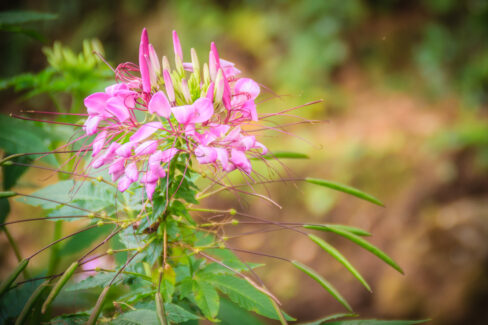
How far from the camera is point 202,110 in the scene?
25.9 inches

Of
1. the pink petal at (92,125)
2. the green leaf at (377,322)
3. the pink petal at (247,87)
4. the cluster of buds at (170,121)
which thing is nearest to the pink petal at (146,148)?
the cluster of buds at (170,121)

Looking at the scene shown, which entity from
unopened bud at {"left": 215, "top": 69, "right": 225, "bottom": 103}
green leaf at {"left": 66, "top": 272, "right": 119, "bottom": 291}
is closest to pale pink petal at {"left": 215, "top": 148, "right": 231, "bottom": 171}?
unopened bud at {"left": 215, "top": 69, "right": 225, "bottom": 103}

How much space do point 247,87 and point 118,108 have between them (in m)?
0.26

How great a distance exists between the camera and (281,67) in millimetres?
4152

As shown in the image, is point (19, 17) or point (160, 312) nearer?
point (160, 312)

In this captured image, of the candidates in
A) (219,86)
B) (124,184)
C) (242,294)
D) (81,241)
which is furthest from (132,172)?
(81,241)

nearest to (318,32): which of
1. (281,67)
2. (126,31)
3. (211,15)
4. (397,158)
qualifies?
(281,67)

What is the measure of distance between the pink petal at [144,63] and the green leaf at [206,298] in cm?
41

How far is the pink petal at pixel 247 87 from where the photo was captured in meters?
0.75

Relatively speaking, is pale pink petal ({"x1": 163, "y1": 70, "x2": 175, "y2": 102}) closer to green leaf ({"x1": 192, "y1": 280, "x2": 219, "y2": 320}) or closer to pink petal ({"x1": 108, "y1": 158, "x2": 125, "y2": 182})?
pink petal ({"x1": 108, "y1": 158, "x2": 125, "y2": 182})

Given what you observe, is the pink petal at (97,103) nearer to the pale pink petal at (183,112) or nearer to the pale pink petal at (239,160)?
the pale pink petal at (183,112)

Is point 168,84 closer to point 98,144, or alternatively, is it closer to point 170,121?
point 170,121

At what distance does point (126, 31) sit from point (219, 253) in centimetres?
543

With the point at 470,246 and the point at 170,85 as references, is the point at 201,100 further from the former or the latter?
the point at 470,246
